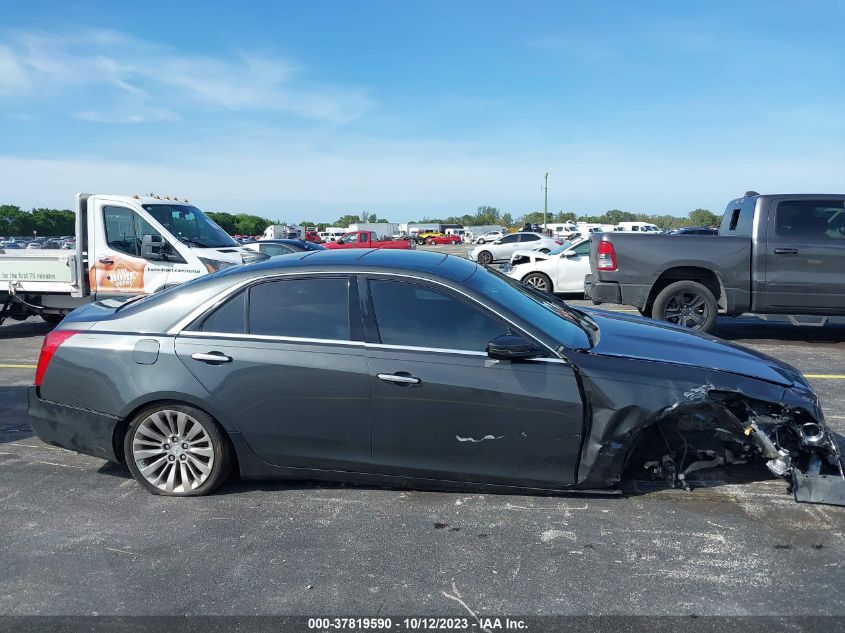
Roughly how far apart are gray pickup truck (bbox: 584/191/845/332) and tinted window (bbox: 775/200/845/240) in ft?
0.04

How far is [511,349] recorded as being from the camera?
404 cm

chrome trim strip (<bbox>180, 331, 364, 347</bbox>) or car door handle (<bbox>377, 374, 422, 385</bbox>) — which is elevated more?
chrome trim strip (<bbox>180, 331, 364, 347</bbox>)

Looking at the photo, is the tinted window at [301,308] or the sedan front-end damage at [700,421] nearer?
the sedan front-end damage at [700,421]

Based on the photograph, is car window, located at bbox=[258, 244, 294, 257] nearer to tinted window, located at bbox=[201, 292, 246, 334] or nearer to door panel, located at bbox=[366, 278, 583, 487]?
tinted window, located at bbox=[201, 292, 246, 334]

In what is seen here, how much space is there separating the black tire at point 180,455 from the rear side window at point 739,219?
7.89 meters

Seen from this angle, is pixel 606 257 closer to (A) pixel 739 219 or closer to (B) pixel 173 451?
(A) pixel 739 219

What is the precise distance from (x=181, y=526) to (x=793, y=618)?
3.16 meters

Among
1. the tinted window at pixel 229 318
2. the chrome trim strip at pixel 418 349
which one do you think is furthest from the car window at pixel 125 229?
the chrome trim strip at pixel 418 349

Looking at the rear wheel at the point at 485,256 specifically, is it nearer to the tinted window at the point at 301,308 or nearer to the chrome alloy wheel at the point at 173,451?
the tinted window at the point at 301,308

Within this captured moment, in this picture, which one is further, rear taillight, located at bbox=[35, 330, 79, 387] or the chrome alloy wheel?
rear taillight, located at bbox=[35, 330, 79, 387]

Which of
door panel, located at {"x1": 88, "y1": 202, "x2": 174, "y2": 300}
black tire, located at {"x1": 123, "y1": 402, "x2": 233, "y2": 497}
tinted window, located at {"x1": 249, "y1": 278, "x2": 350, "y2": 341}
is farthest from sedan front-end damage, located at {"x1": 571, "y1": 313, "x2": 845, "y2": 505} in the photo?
door panel, located at {"x1": 88, "y1": 202, "x2": 174, "y2": 300}

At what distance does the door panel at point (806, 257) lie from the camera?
364 inches

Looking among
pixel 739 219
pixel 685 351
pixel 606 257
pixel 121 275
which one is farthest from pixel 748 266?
pixel 121 275

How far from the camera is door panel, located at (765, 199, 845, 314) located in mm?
9250
